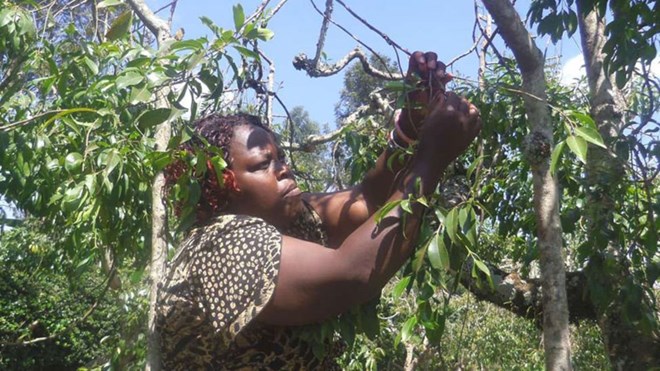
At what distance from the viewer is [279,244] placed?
1458 millimetres

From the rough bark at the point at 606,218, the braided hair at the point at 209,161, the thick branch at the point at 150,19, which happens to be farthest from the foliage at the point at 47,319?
the braided hair at the point at 209,161

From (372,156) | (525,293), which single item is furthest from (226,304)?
(525,293)

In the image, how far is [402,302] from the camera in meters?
5.74

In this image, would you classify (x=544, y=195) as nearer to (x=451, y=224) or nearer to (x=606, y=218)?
(x=451, y=224)

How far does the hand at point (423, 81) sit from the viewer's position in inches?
63.1

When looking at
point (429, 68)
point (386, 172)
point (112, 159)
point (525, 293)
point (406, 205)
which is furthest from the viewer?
point (525, 293)

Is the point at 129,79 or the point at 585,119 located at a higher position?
the point at 585,119

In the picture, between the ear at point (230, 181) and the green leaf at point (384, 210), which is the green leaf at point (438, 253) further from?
the ear at point (230, 181)

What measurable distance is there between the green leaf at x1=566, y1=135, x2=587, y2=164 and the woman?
18cm

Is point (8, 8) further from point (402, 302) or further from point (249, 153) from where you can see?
point (402, 302)

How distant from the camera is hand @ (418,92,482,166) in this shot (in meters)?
1.46

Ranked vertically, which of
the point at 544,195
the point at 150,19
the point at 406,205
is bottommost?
the point at 406,205

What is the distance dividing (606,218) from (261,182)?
59.8 inches

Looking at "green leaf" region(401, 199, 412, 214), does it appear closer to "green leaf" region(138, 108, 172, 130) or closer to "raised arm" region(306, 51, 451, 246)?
"raised arm" region(306, 51, 451, 246)
